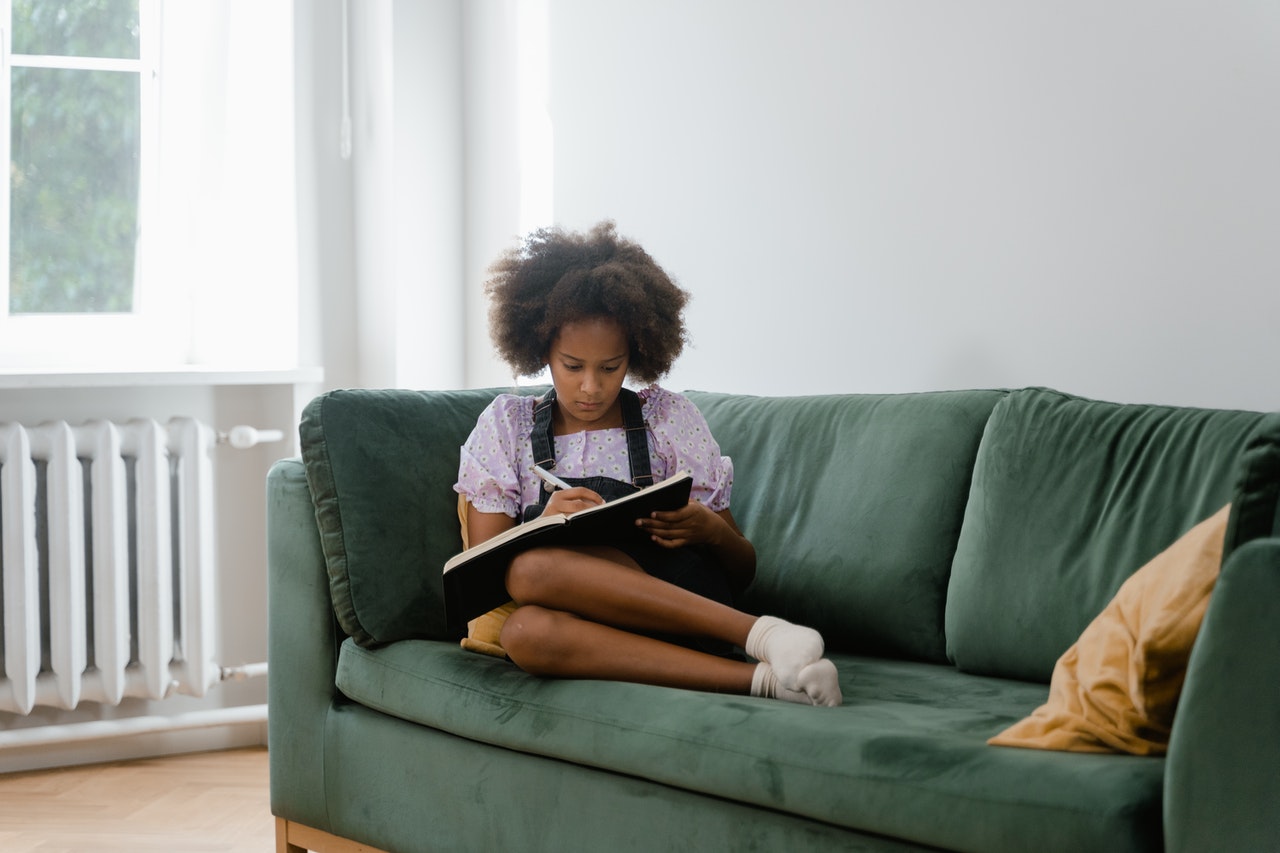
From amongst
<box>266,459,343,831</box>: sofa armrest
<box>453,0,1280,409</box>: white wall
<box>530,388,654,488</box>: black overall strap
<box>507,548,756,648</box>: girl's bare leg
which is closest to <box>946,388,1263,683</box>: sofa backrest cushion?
<box>453,0,1280,409</box>: white wall

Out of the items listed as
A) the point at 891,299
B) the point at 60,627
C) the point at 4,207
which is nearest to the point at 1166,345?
the point at 891,299

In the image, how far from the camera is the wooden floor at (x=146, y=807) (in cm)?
238

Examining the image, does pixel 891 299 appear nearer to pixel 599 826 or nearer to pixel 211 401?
pixel 599 826

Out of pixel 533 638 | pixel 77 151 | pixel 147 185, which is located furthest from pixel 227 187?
pixel 533 638

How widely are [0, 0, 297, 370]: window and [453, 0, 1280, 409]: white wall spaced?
28.9 inches

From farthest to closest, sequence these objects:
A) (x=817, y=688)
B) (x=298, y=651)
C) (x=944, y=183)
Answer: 1. (x=944, y=183)
2. (x=298, y=651)
3. (x=817, y=688)

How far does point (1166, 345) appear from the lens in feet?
6.59

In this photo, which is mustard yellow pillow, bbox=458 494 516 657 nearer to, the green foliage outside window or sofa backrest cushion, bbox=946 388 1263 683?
sofa backrest cushion, bbox=946 388 1263 683

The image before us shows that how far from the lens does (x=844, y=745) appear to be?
142 cm

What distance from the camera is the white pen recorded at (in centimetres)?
196

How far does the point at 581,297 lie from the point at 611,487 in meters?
0.31

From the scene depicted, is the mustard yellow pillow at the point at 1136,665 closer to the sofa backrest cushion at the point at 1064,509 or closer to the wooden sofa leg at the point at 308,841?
the sofa backrest cushion at the point at 1064,509

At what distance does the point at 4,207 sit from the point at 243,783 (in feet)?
4.67

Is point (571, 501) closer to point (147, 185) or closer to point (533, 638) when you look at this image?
point (533, 638)
